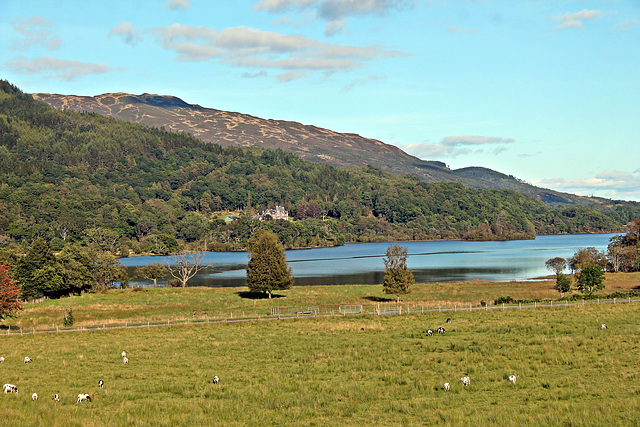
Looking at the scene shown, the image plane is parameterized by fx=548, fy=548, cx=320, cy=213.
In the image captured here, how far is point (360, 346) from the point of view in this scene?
125 feet

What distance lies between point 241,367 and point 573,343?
2093 centimetres

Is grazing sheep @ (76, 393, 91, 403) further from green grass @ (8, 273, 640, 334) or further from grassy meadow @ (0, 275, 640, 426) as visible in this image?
green grass @ (8, 273, 640, 334)

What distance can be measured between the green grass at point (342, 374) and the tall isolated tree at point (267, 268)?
34349 millimetres

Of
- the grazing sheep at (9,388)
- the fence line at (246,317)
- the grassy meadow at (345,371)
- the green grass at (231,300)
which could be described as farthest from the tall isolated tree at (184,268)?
the grazing sheep at (9,388)

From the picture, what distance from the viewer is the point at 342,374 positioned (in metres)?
30.3

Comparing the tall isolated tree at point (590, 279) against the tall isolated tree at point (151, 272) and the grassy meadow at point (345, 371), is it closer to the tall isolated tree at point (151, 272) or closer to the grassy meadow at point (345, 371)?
the grassy meadow at point (345, 371)

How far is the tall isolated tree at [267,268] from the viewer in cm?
8288

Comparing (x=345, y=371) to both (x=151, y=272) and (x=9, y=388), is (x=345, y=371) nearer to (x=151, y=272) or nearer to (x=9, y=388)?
(x=9, y=388)

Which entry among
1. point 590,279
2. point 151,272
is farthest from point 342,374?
point 151,272

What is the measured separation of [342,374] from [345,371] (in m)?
0.90

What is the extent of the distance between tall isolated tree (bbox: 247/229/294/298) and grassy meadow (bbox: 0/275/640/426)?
2949 centimetres

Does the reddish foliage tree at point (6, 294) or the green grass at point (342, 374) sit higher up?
the reddish foliage tree at point (6, 294)

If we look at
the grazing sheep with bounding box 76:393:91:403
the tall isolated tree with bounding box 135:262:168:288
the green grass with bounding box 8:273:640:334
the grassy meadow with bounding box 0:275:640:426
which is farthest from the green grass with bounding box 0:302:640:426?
the tall isolated tree with bounding box 135:262:168:288

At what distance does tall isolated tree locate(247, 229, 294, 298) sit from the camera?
82875 millimetres
